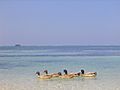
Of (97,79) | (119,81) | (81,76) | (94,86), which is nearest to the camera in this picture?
(94,86)

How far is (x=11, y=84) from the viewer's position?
2394 cm

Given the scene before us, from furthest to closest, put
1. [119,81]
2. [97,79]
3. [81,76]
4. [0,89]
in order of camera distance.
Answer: [81,76], [97,79], [119,81], [0,89]

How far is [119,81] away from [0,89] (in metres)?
7.95

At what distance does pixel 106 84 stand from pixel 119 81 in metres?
1.72

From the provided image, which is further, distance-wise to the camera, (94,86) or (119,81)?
(119,81)

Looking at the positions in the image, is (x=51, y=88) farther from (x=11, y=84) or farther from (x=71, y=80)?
(x=71, y=80)

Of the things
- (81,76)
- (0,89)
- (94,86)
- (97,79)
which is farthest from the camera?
(81,76)

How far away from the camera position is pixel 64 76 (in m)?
28.3

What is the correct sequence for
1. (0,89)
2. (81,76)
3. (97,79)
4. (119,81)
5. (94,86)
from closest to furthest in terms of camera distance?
(0,89)
(94,86)
(119,81)
(97,79)
(81,76)

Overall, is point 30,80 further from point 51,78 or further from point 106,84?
point 106,84

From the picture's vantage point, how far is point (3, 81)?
25.6 m

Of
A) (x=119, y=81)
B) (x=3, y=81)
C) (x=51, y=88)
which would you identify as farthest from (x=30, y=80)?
(x=119, y=81)

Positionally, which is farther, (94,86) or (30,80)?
(30,80)

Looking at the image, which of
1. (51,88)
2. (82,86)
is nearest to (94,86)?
(82,86)
